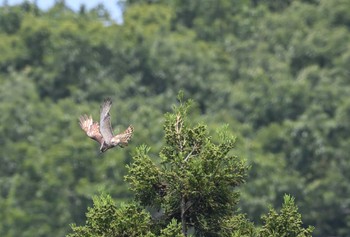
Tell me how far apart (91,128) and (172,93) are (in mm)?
55321

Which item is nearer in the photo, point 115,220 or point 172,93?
point 115,220

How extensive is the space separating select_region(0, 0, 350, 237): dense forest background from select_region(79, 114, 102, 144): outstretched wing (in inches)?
1499

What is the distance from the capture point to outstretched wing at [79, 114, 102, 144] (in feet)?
66.4

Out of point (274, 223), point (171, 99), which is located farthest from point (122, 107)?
point (274, 223)

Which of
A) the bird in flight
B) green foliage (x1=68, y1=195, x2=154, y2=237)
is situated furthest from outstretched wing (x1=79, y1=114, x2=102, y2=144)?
green foliage (x1=68, y1=195, x2=154, y2=237)

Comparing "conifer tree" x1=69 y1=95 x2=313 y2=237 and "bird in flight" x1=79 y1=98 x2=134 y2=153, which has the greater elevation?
"bird in flight" x1=79 y1=98 x2=134 y2=153

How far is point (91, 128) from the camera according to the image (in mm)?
20453

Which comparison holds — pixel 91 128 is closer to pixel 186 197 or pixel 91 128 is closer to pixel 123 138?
pixel 123 138

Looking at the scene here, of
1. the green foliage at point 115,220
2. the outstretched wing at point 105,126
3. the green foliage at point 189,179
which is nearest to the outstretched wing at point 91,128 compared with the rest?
the outstretched wing at point 105,126

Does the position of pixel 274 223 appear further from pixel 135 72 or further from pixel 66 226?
pixel 135 72

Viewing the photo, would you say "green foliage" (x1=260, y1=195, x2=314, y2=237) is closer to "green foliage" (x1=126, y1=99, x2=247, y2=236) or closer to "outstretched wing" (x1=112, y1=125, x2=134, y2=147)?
"green foliage" (x1=126, y1=99, x2=247, y2=236)

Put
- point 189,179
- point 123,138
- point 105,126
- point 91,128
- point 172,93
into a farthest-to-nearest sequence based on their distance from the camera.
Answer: point 172,93 < point 91,128 < point 105,126 < point 123,138 < point 189,179

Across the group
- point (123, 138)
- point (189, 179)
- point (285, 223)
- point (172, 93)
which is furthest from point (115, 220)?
point (172, 93)

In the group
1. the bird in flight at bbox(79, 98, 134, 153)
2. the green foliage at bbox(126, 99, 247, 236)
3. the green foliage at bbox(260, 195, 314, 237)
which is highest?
the bird in flight at bbox(79, 98, 134, 153)
